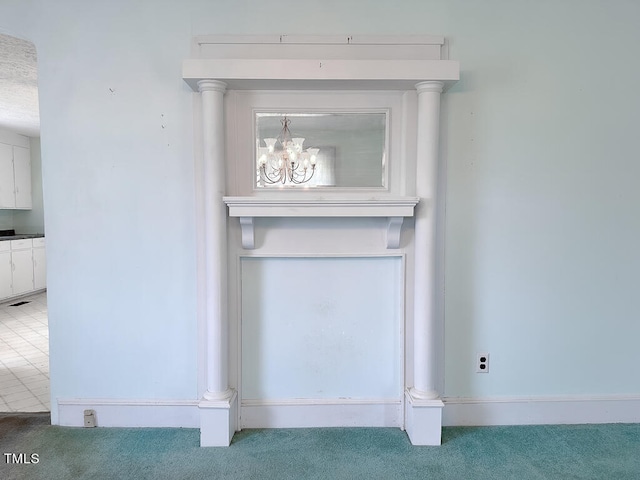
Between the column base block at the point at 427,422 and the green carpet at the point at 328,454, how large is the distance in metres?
0.05

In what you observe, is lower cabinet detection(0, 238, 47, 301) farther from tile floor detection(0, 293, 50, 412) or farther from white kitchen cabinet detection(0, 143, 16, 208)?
Result: white kitchen cabinet detection(0, 143, 16, 208)

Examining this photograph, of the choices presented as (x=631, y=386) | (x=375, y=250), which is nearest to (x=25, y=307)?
(x=375, y=250)

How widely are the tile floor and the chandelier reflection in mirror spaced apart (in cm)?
210

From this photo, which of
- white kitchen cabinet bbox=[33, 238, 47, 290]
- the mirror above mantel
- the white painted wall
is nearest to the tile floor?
the white painted wall

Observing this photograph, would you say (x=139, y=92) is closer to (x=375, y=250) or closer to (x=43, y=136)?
(x=43, y=136)

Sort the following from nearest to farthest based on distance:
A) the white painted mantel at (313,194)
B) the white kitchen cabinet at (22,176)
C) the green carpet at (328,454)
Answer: the green carpet at (328,454) < the white painted mantel at (313,194) < the white kitchen cabinet at (22,176)

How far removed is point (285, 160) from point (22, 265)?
543cm

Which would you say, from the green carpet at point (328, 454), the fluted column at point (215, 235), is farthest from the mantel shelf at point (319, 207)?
the green carpet at point (328, 454)

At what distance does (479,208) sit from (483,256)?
0.27 metres

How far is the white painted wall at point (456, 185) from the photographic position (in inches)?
73.1

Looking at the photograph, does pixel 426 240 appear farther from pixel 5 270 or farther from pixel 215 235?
pixel 5 270

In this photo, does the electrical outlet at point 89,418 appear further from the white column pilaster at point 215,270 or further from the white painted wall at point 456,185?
the white column pilaster at point 215,270

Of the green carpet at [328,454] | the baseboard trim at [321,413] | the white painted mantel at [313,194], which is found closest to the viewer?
the green carpet at [328,454]

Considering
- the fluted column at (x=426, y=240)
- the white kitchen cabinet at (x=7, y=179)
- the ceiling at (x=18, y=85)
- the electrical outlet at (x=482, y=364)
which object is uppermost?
the ceiling at (x=18, y=85)
